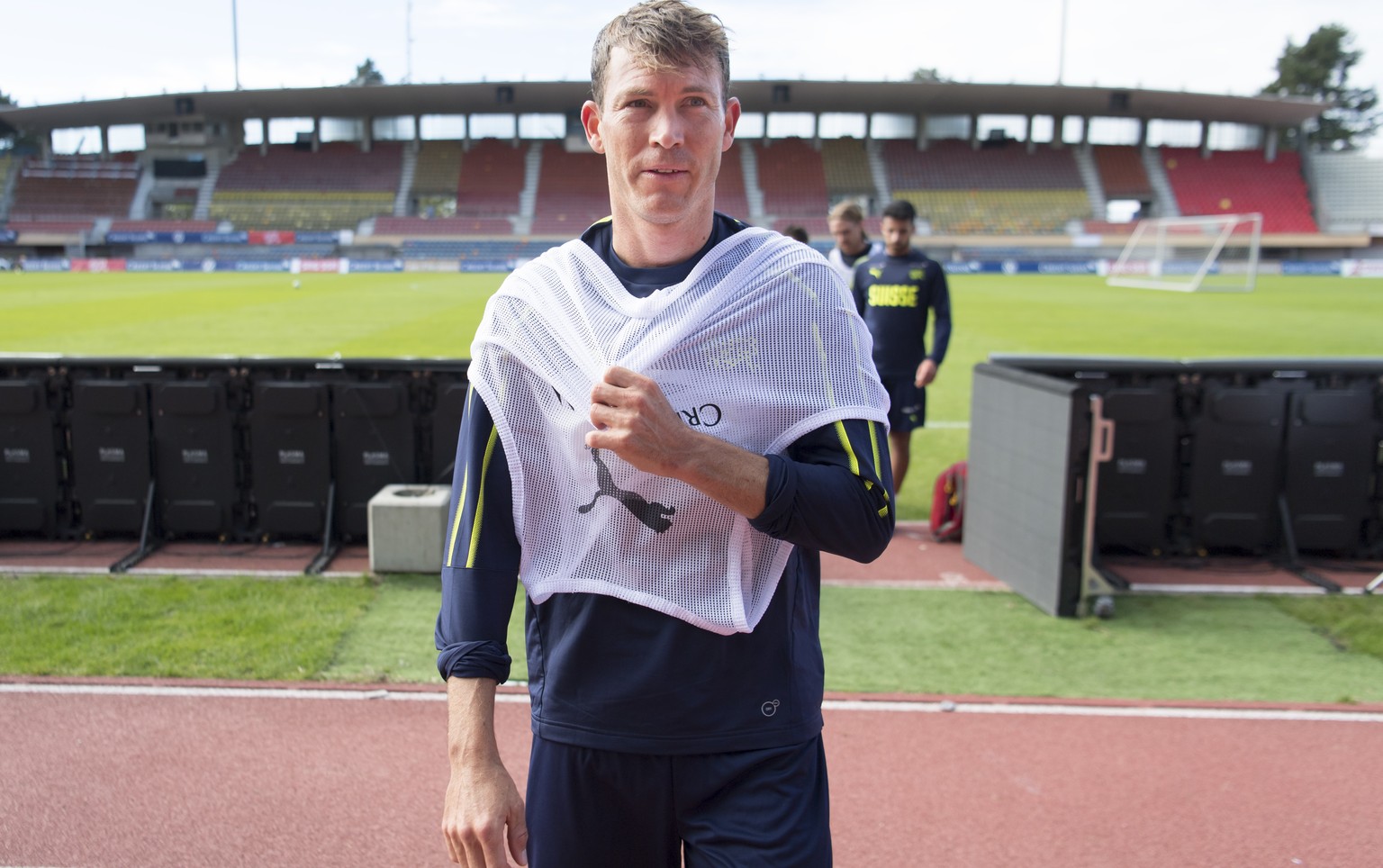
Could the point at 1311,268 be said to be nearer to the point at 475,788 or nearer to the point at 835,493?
the point at 835,493

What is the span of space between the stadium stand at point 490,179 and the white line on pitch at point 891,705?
55656mm

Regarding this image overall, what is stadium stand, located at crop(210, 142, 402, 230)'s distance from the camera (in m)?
57.5

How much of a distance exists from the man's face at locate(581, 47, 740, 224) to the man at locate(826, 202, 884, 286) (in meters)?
6.70

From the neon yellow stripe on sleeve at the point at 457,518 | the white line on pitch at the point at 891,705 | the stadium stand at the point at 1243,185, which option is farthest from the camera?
the stadium stand at the point at 1243,185

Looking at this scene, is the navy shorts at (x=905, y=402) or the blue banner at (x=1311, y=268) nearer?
the navy shorts at (x=905, y=402)

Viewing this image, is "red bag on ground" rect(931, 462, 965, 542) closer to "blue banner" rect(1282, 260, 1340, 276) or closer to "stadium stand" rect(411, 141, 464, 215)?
"blue banner" rect(1282, 260, 1340, 276)

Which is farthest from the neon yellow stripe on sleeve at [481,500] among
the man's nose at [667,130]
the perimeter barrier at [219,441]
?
the perimeter barrier at [219,441]

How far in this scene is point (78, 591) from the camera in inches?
244

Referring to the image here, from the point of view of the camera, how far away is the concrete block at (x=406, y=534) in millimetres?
6480

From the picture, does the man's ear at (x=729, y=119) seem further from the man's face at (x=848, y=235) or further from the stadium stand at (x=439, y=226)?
the stadium stand at (x=439, y=226)

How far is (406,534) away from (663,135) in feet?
17.3

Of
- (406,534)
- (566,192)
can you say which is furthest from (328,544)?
(566,192)

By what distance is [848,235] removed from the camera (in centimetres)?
854

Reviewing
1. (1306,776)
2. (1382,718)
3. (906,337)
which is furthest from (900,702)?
(906,337)
